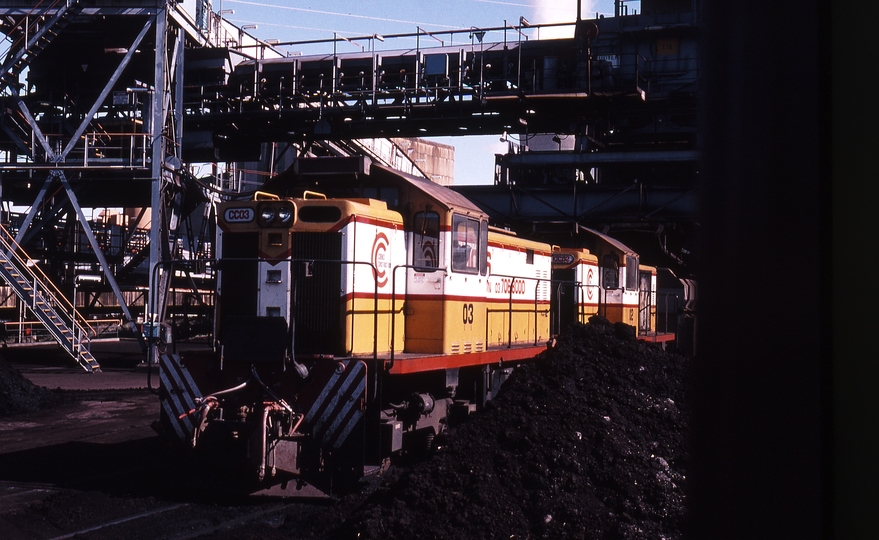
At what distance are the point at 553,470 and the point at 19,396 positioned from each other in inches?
474

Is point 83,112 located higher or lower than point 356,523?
higher

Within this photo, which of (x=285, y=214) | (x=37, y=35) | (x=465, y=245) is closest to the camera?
(x=285, y=214)

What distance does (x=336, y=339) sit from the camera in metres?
9.35

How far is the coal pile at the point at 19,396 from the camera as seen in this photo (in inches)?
602

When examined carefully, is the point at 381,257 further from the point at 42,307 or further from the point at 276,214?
the point at 42,307

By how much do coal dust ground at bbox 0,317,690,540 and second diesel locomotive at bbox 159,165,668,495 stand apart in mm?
635

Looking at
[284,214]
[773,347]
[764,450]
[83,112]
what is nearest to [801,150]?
[773,347]

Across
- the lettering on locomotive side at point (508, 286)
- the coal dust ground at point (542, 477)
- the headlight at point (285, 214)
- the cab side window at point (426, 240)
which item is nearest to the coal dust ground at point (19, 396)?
the coal dust ground at point (542, 477)

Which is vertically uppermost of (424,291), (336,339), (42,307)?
(424,291)

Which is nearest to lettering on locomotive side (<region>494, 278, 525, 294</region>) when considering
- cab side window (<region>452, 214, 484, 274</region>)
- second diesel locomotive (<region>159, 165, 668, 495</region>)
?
second diesel locomotive (<region>159, 165, 668, 495</region>)

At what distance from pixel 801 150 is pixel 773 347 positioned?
302 mm

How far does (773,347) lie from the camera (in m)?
1.18

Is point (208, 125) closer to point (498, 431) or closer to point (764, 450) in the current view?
point (498, 431)

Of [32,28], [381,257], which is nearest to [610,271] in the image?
[381,257]
